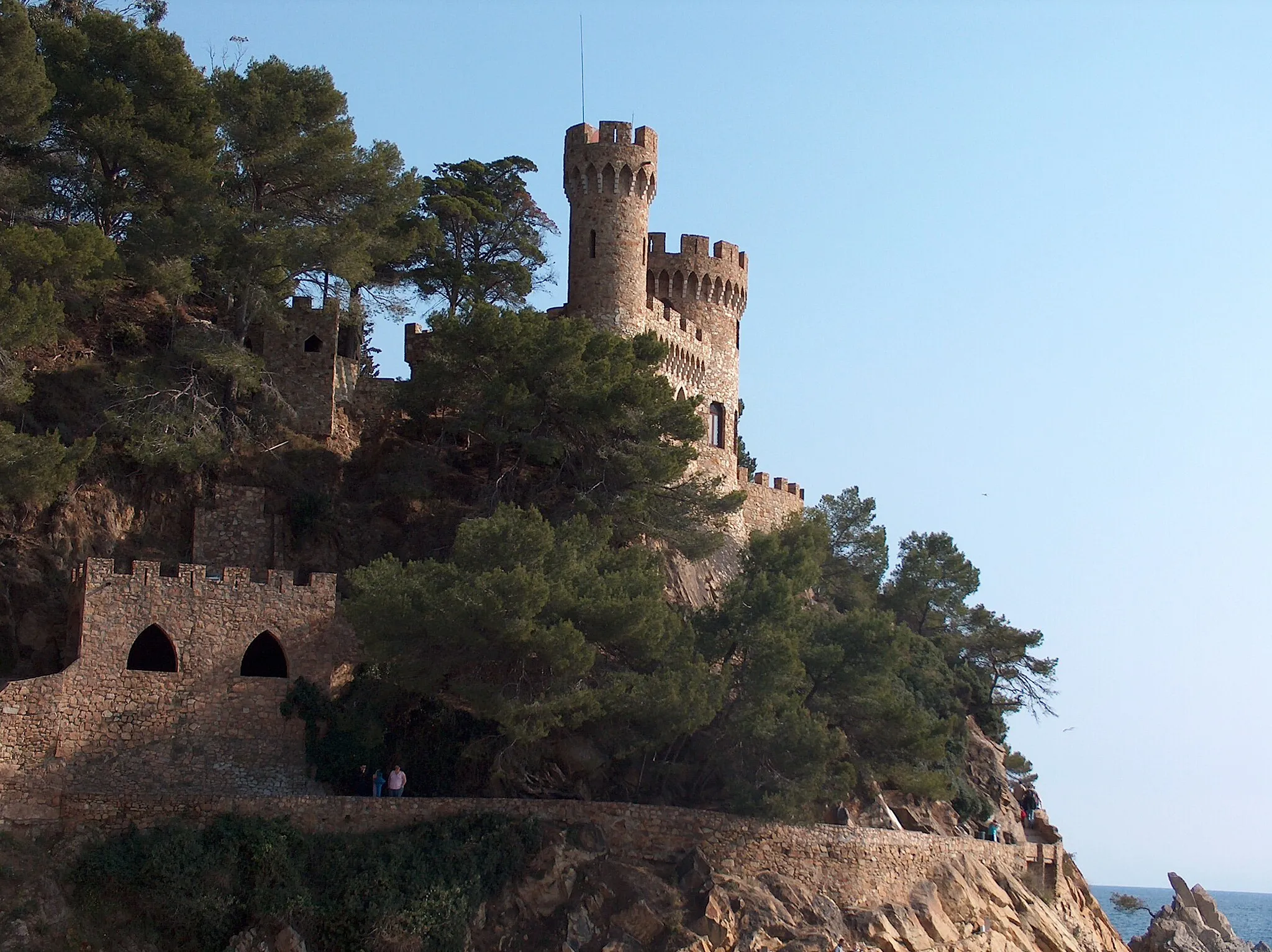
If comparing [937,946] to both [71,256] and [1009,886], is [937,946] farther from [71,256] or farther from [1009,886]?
[71,256]

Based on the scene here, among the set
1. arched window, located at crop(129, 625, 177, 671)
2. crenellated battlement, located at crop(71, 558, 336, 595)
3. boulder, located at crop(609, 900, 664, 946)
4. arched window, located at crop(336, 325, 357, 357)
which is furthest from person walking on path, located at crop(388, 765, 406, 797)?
arched window, located at crop(336, 325, 357, 357)

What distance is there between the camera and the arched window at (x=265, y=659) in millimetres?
37062

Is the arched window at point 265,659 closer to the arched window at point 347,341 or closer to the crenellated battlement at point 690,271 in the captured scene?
the arched window at point 347,341

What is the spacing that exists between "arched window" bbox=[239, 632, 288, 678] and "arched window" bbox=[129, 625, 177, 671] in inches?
55.7

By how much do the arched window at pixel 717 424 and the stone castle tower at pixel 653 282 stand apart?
0.03 meters

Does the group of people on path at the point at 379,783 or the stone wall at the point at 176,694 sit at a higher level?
the stone wall at the point at 176,694

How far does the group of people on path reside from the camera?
36375mm

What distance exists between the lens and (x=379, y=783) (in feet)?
120

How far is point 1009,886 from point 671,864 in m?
10.3

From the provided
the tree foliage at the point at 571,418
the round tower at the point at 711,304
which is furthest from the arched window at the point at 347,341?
the round tower at the point at 711,304

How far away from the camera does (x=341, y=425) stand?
152 feet

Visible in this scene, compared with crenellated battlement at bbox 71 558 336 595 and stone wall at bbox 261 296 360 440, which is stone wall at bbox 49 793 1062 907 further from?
stone wall at bbox 261 296 360 440

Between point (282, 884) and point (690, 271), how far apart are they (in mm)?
25298

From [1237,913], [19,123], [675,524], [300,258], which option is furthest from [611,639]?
[1237,913]
